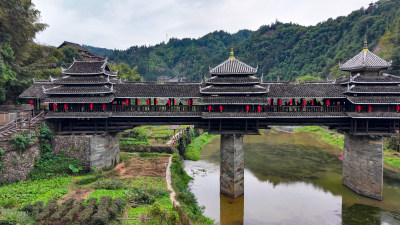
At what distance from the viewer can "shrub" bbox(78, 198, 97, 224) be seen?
13641mm

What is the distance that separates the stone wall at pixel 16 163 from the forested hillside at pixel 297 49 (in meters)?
53.7

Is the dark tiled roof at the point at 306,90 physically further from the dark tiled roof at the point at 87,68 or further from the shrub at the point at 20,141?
the shrub at the point at 20,141

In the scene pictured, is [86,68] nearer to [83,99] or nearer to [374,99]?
[83,99]

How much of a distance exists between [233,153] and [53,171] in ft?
46.8

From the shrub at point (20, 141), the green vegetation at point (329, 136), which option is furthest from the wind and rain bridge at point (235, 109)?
the green vegetation at point (329, 136)

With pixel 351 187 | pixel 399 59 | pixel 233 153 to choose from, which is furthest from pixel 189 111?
pixel 399 59

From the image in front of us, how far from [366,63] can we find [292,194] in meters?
12.2

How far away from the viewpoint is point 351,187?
77.4 feet

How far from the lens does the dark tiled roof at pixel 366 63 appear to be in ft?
67.9

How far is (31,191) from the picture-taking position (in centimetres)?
1773

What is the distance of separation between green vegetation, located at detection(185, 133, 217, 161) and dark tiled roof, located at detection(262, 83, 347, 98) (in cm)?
1557

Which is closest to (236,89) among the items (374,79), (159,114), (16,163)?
(159,114)

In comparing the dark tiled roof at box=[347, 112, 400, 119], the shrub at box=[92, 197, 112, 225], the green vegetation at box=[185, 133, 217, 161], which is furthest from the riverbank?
the shrub at box=[92, 197, 112, 225]

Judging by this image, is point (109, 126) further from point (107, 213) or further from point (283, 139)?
point (283, 139)
